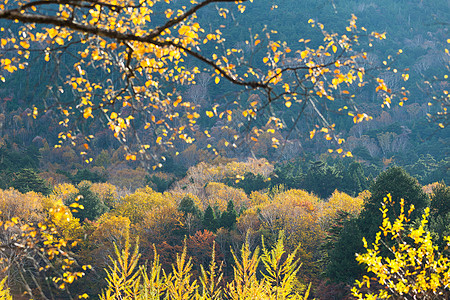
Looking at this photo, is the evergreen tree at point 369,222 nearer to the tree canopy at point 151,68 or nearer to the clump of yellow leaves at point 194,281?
the clump of yellow leaves at point 194,281

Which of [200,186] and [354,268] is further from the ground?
[200,186]

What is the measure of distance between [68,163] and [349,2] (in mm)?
93235

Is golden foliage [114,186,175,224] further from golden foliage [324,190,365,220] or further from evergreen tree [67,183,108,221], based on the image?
golden foliage [324,190,365,220]

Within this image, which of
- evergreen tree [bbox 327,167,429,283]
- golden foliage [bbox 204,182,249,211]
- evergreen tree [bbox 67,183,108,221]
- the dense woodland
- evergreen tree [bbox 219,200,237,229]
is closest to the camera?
the dense woodland

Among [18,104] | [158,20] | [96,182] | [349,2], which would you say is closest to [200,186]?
[96,182]

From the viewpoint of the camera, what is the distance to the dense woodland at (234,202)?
178 inches

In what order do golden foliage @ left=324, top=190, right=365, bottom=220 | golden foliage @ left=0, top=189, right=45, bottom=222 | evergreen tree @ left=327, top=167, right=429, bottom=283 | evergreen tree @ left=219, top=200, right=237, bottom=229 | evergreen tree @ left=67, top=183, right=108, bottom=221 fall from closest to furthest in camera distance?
1. evergreen tree @ left=327, top=167, right=429, bottom=283
2. golden foliage @ left=324, top=190, right=365, bottom=220
3. golden foliage @ left=0, top=189, right=45, bottom=222
4. evergreen tree @ left=219, top=200, right=237, bottom=229
5. evergreen tree @ left=67, top=183, right=108, bottom=221

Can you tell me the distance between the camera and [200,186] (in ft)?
132

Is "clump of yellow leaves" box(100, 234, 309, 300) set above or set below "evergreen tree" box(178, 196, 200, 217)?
above

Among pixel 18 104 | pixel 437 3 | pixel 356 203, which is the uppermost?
pixel 437 3

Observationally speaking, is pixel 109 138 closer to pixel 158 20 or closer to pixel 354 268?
pixel 158 20

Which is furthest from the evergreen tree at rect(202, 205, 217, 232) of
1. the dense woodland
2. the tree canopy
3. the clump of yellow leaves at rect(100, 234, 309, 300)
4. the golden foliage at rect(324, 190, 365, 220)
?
the tree canopy

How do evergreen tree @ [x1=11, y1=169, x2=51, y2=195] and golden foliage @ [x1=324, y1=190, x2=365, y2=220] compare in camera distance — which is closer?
golden foliage @ [x1=324, y1=190, x2=365, y2=220]

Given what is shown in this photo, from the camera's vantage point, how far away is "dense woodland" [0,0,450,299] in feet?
14.8
